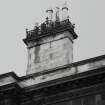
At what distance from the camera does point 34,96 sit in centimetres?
3725

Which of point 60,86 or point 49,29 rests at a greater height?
point 49,29

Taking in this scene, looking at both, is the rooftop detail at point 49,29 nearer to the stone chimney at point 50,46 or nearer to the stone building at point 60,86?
the stone chimney at point 50,46

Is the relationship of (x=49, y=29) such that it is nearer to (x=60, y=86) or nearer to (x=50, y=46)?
(x=50, y=46)

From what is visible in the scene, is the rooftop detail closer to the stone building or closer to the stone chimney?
the stone chimney

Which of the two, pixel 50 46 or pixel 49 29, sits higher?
pixel 49 29

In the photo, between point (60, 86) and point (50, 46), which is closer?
point (60, 86)

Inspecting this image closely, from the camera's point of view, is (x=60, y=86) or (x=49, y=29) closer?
(x=60, y=86)

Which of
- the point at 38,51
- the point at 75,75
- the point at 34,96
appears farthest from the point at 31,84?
the point at 38,51

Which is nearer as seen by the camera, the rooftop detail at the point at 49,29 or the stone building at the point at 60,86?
the stone building at the point at 60,86

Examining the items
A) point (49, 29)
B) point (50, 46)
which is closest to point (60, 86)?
point (50, 46)

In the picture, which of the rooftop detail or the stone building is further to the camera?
→ the rooftop detail

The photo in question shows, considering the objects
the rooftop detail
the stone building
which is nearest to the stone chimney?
the rooftop detail

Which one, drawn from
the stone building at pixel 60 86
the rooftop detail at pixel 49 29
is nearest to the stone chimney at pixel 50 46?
the rooftop detail at pixel 49 29

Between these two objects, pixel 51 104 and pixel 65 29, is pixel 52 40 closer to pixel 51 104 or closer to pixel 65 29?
pixel 65 29
